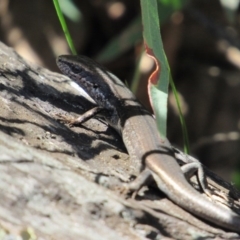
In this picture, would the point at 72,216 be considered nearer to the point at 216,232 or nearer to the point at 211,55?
the point at 216,232

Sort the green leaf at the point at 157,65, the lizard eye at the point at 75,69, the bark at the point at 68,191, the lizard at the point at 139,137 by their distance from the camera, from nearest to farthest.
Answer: the green leaf at the point at 157,65, the bark at the point at 68,191, the lizard at the point at 139,137, the lizard eye at the point at 75,69

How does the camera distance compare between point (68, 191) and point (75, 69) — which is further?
point (75, 69)

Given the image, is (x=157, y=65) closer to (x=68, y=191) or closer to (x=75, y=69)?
(x=68, y=191)

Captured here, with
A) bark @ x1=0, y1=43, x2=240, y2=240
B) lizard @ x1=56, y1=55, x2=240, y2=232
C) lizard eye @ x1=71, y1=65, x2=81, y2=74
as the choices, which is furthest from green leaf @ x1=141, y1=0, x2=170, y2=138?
lizard eye @ x1=71, y1=65, x2=81, y2=74

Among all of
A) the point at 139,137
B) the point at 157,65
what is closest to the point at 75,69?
the point at 139,137

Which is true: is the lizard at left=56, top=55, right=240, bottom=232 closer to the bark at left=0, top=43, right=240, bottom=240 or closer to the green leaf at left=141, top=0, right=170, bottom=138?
the bark at left=0, top=43, right=240, bottom=240

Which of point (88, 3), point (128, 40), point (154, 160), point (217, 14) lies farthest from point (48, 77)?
point (217, 14)

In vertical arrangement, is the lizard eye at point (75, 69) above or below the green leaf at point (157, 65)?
above

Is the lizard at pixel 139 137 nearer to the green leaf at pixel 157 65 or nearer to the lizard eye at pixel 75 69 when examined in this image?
the lizard eye at pixel 75 69

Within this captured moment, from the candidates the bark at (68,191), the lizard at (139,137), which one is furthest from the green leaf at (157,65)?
the bark at (68,191)
